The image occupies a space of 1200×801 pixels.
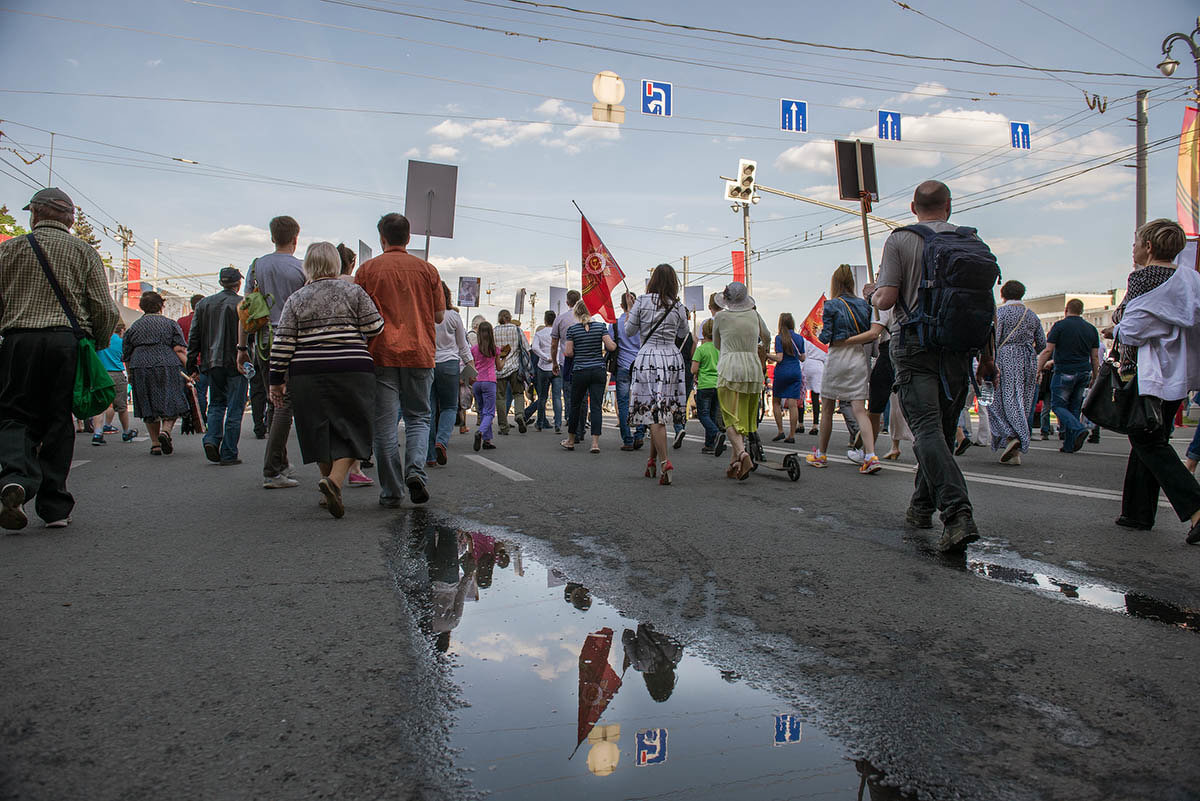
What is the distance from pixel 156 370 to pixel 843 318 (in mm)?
7809

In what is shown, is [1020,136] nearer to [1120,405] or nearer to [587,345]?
[587,345]

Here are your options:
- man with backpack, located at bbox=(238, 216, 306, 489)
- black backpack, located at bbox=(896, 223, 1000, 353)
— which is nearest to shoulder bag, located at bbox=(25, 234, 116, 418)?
man with backpack, located at bbox=(238, 216, 306, 489)

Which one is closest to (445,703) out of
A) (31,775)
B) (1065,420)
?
(31,775)

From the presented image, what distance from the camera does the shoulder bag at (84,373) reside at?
4902mm

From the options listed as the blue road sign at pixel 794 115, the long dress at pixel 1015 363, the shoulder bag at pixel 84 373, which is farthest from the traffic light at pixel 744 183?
the shoulder bag at pixel 84 373

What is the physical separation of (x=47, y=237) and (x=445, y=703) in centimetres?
423

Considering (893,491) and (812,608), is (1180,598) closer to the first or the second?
(812,608)

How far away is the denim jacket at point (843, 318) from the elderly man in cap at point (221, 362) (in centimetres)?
582

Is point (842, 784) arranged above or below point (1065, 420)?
below

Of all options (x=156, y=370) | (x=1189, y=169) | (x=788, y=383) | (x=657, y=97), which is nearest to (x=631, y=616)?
(x=156, y=370)

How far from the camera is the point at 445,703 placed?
2340 mm

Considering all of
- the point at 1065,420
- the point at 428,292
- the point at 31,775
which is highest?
the point at 428,292

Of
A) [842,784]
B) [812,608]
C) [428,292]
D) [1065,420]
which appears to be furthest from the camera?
[1065,420]

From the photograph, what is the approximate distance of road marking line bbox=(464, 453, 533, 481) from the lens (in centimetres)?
744
